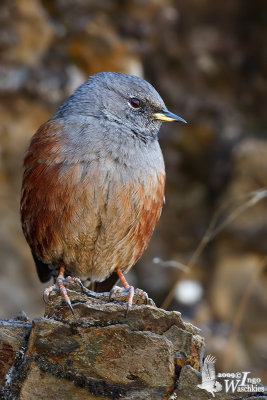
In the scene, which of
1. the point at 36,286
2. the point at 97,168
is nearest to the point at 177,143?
the point at 36,286

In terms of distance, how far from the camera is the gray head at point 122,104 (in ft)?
14.4

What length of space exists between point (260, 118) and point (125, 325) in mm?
4948

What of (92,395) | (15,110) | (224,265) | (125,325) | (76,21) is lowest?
(92,395)

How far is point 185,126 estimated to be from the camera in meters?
7.44

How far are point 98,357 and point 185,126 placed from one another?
4906mm

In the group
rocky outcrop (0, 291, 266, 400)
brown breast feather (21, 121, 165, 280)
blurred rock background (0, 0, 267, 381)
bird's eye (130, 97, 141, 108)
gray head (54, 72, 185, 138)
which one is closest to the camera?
rocky outcrop (0, 291, 266, 400)

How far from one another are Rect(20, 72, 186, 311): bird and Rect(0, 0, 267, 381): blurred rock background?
1867mm

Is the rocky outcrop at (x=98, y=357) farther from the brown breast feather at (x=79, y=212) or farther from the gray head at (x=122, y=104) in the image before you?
the gray head at (x=122, y=104)

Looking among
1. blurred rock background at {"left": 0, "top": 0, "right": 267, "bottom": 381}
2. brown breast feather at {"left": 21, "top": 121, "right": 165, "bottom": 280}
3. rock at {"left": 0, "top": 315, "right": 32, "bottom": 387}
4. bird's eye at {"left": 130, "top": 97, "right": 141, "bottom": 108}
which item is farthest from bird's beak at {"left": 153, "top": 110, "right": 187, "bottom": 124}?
rock at {"left": 0, "top": 315, "right": 32, "bottom": 387}

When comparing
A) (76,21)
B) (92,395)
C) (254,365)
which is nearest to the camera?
(92,395)

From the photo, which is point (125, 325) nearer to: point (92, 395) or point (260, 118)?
point (92, 395)

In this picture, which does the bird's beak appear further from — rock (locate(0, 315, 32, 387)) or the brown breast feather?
rock (locate(0, 315, 32, 387))

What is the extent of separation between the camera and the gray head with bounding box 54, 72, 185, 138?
440 cm

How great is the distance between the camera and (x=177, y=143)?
7500 mm
